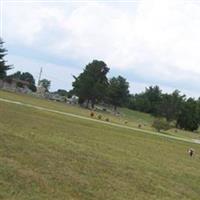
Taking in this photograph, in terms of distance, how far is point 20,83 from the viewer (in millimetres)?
142875

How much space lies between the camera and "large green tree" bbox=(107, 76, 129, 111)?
11375 centimetres

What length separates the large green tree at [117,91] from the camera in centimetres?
11375

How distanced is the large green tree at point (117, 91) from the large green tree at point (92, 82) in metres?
3.03

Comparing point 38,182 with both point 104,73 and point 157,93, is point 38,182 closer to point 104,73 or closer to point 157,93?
point 104,73

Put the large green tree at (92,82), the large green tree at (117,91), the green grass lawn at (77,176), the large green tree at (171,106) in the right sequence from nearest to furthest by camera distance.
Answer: the green grass lawn at (77,176)
the large green tree at (171,106)
the large green tree at (92,82)
the large green tree at (117,91)

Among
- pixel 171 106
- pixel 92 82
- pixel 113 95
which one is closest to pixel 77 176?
pixel 171 106

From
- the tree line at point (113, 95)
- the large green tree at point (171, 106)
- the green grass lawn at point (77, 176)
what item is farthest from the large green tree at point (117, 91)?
the green grass lawn at point (77, 176)

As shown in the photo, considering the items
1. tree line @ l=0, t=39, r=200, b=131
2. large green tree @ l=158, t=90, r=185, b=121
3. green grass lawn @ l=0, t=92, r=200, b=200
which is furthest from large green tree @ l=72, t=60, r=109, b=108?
green grass lawn @ l=0, t=92, r=200, b=200

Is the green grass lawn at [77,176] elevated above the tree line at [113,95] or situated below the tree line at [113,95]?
below

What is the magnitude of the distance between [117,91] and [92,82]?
27.6ft

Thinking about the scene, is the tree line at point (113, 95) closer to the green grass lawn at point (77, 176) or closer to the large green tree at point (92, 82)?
the large green tree at point (92, 82)

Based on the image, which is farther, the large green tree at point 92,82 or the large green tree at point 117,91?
the large green tree at point 117,91

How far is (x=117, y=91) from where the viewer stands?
114m

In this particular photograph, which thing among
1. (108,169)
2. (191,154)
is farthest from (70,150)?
(191,154)
